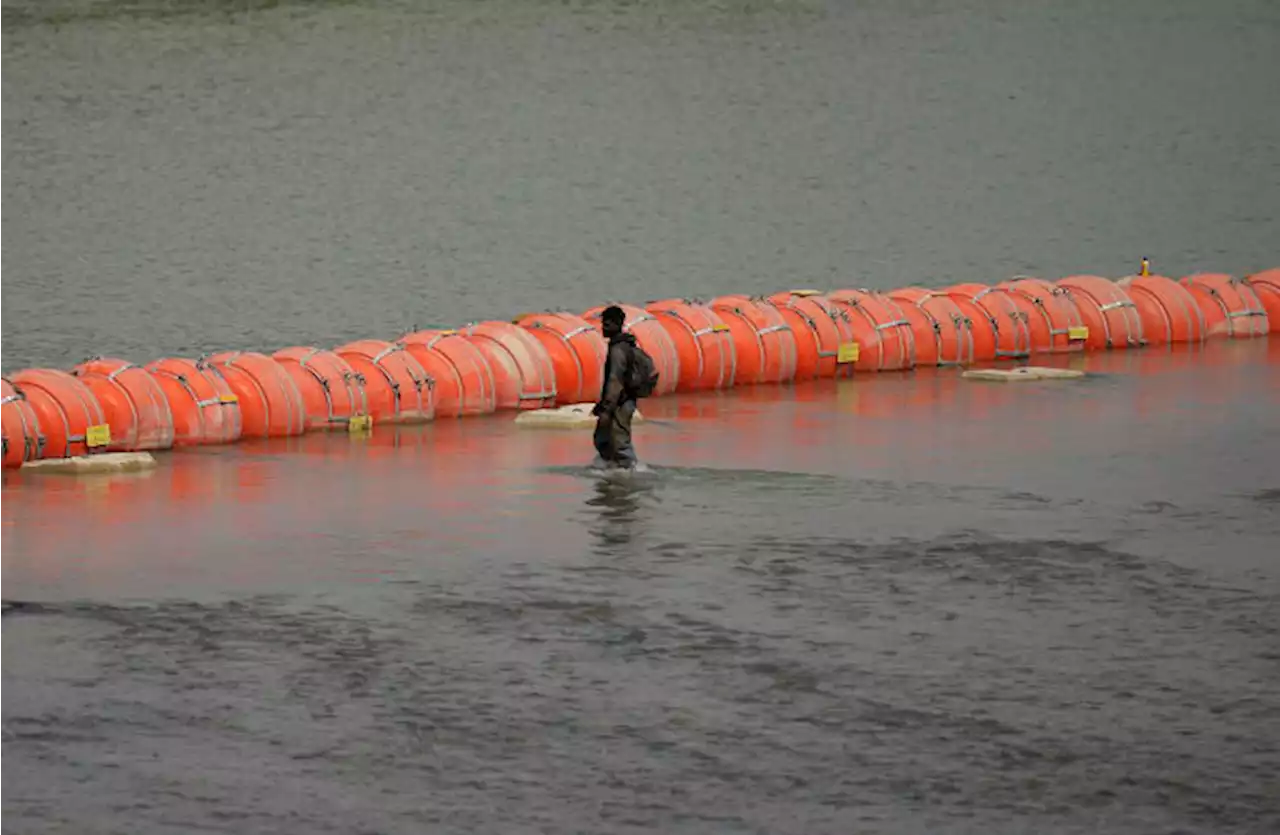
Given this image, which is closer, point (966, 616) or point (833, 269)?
point (966, 616)

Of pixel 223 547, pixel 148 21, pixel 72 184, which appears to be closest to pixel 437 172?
pixel 72 184

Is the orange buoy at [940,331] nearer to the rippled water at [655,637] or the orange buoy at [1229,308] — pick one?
the orange buoy at [1229,308]

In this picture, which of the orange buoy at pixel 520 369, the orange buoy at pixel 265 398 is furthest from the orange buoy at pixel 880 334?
→ the orange buoy at pixel 265 398

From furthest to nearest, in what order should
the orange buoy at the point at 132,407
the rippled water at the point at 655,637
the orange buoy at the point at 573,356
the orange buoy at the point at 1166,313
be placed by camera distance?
the orange buoy at the point at 1166,313
the orange buoy at the point at 573,356
the orange buoy at the point at 132,407
the rippled water at the point at 655,637

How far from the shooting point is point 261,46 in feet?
293

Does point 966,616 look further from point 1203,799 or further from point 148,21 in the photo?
point 148,21

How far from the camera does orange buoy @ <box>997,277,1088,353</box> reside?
38.9 meters

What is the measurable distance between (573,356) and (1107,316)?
1177cm

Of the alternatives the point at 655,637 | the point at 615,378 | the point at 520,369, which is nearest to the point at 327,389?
the point at 520,369

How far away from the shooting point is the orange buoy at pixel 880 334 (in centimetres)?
3619

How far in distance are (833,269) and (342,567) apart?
138 feet

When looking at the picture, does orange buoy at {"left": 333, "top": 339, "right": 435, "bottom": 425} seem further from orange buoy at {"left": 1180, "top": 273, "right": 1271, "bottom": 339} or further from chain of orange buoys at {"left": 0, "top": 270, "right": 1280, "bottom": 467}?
orange buoy at {"left": 1180, "top": 273, "right": 1271, "bottom": 339}

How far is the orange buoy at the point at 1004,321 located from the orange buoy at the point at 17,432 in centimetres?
1672

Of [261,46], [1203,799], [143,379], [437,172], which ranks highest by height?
[261,46]
